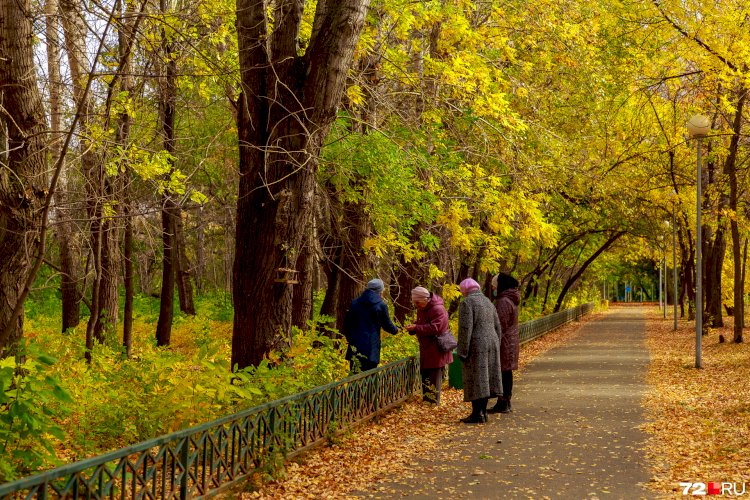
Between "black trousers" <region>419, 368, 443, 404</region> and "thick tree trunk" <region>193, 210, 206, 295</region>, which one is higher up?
"thick tree trunk" <region>193, 210, 206, 295</region>

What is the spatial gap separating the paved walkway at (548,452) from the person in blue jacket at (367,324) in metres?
1.54

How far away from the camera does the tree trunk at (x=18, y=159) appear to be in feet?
30.0

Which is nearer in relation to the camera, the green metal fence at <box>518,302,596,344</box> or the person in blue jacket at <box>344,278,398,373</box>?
the person in blue jacket at <box>344,278,398,373</box>

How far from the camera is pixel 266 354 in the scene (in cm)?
1044

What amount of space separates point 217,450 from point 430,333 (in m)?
6.11

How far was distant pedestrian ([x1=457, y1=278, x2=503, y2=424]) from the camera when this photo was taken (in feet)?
39.6

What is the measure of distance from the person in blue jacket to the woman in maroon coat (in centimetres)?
58

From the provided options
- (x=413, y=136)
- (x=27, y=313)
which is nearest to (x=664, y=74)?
(x=413, y=136)

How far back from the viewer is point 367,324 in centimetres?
1244

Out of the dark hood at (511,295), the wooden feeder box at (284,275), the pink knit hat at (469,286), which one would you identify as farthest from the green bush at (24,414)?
the dark hood at (511,295)

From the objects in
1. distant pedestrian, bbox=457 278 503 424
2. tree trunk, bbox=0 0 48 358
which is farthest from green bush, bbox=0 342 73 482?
distant pedestrian, bbox=457 278 503 424

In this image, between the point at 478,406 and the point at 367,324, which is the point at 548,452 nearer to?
the point at 478,406

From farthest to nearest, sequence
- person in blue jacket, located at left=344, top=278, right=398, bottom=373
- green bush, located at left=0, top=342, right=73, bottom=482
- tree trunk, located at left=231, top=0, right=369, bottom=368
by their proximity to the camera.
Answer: person in blue jacket, located at left=344, top=278, right=398, bottom=373 < tree trunk, located at left=231, top=0, right=369, bottom=368 < green bush, located at left=0, top=342, right=73, bottom=482

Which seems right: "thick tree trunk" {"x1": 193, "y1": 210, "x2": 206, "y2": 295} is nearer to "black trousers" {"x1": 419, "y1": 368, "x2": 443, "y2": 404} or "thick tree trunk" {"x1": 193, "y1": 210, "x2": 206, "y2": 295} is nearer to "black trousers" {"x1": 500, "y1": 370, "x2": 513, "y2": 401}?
"black trousers" {"x1": 419, "y1": 368, "x2": 443, "y2": 404}
